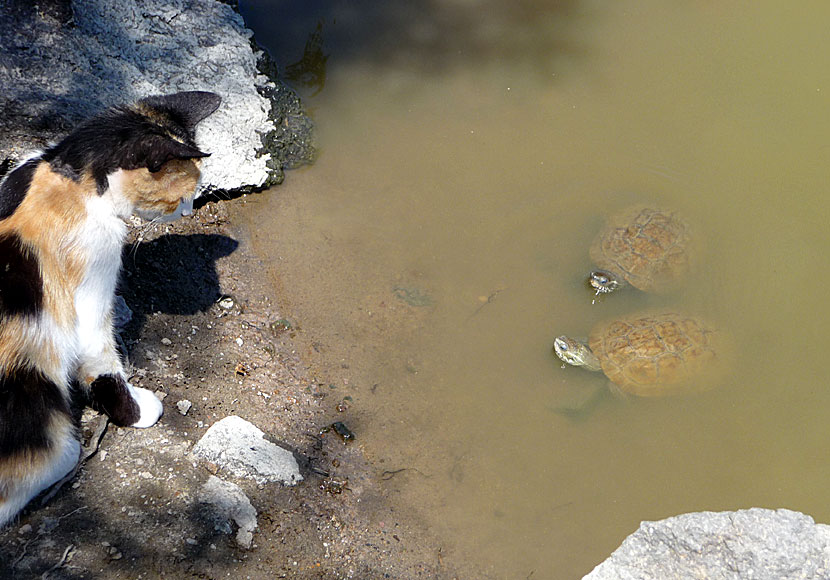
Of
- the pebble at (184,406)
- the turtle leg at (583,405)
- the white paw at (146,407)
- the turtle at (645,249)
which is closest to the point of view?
the white paw at (146,407)

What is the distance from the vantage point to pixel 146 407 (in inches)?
132

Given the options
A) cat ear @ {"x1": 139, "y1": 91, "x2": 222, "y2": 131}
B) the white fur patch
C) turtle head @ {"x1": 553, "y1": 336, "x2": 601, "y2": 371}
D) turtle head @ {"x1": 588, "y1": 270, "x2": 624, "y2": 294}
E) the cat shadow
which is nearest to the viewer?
the white fur patch

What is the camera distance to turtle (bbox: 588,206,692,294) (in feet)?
16.7

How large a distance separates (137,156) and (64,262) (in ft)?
1.70

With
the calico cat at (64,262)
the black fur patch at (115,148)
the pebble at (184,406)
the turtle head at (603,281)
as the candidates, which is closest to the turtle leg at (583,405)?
the turtle head at (603,281)

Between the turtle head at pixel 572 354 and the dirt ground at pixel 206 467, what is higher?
the turtle head at pixel 572 354

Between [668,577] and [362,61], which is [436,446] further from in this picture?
[362,61]

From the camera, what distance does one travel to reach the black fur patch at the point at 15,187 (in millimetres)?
2820

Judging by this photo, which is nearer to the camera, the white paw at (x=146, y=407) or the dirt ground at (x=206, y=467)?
the dirt ground at (x=206, y=467)

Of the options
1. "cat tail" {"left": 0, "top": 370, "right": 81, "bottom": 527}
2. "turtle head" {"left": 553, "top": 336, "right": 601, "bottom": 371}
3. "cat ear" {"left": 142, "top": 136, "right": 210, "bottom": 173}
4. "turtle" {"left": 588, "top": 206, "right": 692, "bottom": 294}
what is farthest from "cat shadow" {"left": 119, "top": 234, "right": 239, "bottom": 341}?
"turtle" {"left": 588, "top": 206, "right": 692, "bottom": 294}

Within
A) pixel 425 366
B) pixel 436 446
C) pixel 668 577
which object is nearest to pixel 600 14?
pixel 425 366

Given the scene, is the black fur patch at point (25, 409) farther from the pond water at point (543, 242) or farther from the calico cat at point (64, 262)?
the pond water at point (543, 242)

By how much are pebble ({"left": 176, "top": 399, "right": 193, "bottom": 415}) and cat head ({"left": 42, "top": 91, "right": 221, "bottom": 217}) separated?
41.4 inches

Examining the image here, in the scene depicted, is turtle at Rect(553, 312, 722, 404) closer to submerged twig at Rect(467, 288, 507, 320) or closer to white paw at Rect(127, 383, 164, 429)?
submerged twig at Rect(467, 288, 507, 320)
